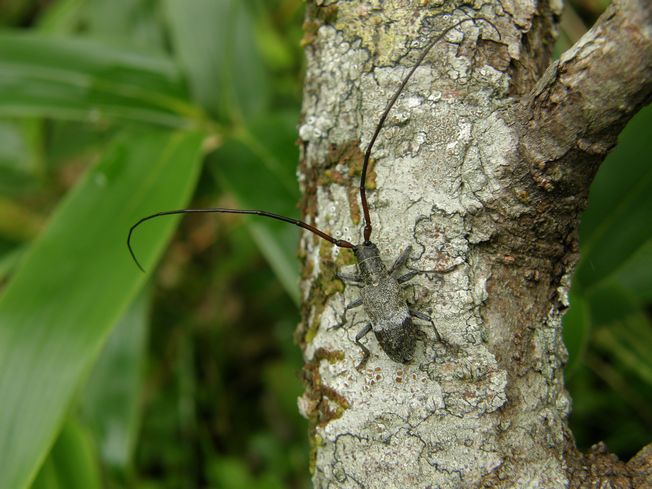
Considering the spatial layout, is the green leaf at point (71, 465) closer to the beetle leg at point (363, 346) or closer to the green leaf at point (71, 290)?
the green leaf at point (71, 290)

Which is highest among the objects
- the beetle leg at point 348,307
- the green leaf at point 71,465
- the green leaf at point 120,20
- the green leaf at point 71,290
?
the green leaf at point 120,20

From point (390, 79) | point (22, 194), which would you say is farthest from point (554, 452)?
A: point (22, 194)

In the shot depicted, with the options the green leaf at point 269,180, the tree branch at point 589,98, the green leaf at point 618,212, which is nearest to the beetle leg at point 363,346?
the tree branch at point 589,98

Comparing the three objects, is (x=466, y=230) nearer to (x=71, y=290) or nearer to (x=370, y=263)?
(x=370, y=263)

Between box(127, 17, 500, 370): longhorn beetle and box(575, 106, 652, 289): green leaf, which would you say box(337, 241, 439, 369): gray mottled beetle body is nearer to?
box(127, 17, 500, 370): longhorn beetle

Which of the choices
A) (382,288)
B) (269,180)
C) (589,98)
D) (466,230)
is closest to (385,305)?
(382,288)

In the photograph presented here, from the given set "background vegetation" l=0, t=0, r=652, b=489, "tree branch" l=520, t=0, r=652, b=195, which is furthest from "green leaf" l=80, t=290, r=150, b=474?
"tree branch" l=520, t=0, r=652, b=195

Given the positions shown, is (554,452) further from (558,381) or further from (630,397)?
(630,397)
